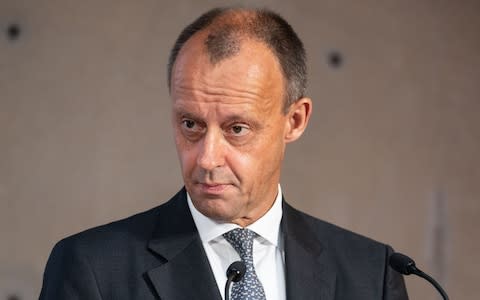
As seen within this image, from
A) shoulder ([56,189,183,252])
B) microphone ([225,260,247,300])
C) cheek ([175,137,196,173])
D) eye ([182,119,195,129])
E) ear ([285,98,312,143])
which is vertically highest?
ear ([285,98,312,143])

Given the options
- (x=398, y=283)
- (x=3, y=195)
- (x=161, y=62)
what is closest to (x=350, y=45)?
(x=161, y=62)

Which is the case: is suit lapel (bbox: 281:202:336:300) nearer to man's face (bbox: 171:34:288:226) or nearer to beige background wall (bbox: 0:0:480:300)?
man's face (bbox: 171:34:288:226)

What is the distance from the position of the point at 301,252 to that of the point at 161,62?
174 centimetres

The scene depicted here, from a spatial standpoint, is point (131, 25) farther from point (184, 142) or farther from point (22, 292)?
point (184, 142)

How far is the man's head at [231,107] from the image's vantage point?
238 centimetres

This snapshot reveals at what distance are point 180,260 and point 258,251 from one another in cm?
22

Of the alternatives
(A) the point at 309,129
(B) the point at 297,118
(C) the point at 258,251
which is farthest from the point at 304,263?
(A) the point at 309,129

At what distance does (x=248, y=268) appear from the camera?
247cm

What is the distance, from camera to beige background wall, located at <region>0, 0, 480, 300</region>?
392 cm

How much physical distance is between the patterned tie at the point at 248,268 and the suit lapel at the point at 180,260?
56 mm

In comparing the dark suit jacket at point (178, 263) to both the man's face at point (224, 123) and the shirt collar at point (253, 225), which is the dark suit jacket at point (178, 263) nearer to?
the shirt collar at point (253, 225)

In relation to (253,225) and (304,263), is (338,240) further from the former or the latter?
(253,225)

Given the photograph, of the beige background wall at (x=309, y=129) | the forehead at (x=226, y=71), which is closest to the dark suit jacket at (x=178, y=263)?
the forehead at (x=226, y=71)

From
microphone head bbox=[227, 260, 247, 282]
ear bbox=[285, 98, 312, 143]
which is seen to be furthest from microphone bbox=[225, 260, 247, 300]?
ear bbox=[285, 98, 312, 143]
